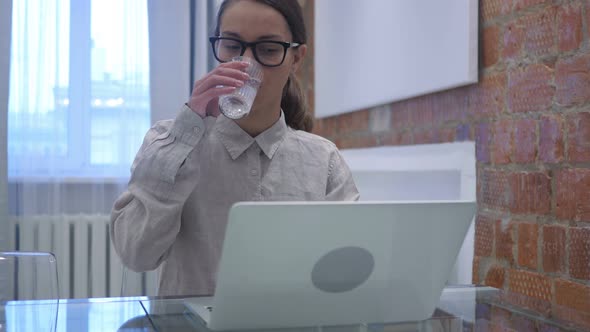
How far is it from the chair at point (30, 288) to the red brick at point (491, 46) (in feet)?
4.01

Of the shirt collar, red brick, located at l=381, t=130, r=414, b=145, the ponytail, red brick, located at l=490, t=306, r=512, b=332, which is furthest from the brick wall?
the shirt collar

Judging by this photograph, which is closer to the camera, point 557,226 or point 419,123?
point 557,226

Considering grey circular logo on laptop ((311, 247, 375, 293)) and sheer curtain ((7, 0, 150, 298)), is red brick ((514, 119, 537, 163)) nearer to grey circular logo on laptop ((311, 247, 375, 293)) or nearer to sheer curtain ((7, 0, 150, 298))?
grey circular logo on laptop ((311, 247, 375, 293))

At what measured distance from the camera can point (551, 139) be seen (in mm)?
1559

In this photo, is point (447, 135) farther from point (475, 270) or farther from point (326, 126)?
point (326, 126)

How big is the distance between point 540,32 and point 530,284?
0.60m

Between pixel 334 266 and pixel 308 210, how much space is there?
0.30ft

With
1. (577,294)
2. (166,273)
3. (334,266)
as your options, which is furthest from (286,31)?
(577,294)

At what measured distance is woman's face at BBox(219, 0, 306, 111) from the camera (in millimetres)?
1269

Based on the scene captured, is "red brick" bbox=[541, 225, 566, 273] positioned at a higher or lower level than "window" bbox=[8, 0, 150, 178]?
lower

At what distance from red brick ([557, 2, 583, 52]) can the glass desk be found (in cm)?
68

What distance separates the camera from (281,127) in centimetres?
149

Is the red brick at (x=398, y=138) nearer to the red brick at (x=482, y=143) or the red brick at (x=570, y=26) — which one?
the red brick at (x=482, y=143)

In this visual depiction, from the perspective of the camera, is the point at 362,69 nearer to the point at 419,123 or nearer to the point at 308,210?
the point at 419,123
